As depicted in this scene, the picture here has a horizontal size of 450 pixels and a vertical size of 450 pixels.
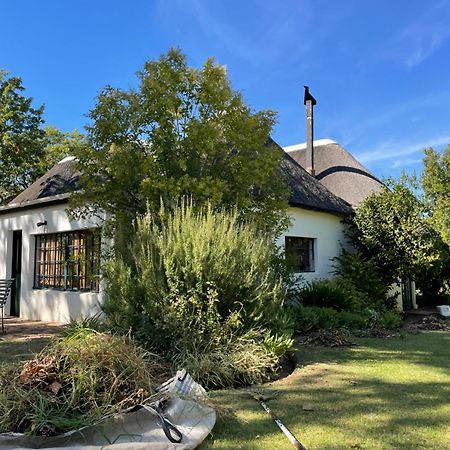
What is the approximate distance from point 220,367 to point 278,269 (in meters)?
3.34

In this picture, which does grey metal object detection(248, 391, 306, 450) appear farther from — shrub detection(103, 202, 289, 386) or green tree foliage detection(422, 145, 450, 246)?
green tree foliage detection(422, 145, 450, 246)

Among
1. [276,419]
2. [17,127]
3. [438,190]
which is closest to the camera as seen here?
[276,419]

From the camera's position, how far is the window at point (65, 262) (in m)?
10.8

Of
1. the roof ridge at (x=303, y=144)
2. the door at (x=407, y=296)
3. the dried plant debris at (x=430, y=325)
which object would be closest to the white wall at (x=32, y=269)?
the dried plant debris at (x=430, y=325)

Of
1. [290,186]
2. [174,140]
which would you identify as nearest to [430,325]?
[290,186]

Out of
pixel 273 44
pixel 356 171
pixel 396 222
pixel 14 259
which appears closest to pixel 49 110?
pixel 14 259

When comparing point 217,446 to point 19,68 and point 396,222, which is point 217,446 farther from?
point 19,68

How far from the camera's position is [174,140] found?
7.80m

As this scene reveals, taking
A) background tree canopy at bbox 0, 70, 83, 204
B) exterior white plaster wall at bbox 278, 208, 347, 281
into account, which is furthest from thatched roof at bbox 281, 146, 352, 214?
background tree canopy at bbox 0, 70, 83, 204

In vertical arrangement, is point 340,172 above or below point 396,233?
above

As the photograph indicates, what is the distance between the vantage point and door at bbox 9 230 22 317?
→ 42.9 feet

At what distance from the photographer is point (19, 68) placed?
58.2 ft

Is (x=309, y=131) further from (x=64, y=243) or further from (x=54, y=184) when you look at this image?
(x=64, y=243)

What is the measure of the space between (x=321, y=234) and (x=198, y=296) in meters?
8.65
